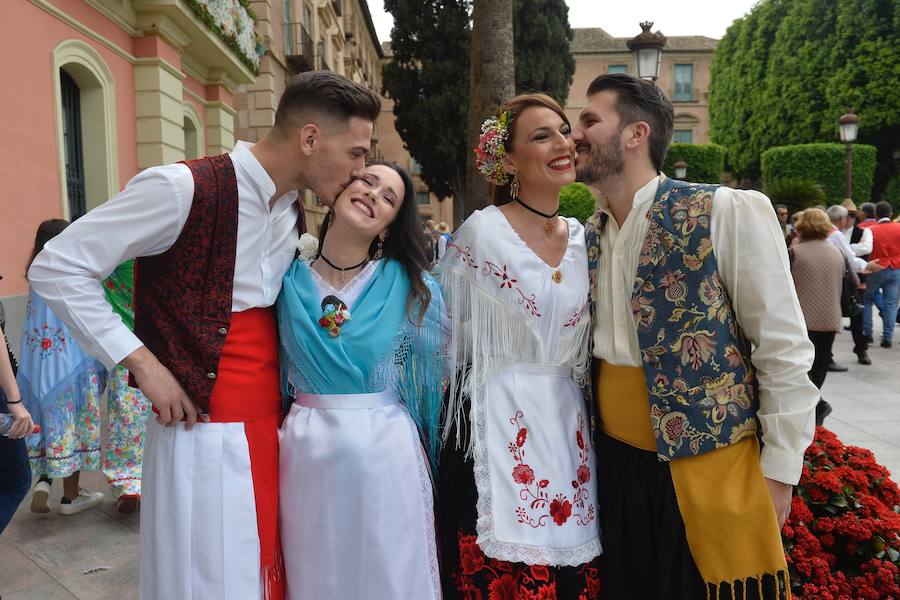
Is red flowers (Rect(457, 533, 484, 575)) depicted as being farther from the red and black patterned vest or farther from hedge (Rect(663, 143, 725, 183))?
hedge (Rect(663, 143, 725, 183))

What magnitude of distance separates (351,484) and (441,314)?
641mm

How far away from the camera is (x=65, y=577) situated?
10.9 ft

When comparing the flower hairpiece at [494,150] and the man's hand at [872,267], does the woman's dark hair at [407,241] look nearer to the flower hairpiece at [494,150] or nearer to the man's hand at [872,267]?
the flower hairpiece at [494,150]

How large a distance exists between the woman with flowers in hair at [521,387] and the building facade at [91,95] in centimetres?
592

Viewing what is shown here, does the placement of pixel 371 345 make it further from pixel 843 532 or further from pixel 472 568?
pixel 843 532

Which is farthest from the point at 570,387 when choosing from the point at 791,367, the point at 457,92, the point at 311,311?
the point at 457,92

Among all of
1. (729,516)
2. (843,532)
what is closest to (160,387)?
(729,516)

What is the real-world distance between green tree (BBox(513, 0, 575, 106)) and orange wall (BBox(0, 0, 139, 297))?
43.6ft

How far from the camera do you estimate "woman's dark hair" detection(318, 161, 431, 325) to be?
2.35m

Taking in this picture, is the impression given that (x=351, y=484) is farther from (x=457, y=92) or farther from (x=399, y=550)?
(x=457, y=92)

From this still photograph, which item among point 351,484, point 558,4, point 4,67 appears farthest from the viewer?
point 558,4

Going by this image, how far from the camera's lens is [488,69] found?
5422mm

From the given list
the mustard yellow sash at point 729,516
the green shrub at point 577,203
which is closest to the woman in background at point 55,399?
the mustard yellow sash at point 729,516

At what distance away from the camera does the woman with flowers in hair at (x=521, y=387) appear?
85.4 inches
